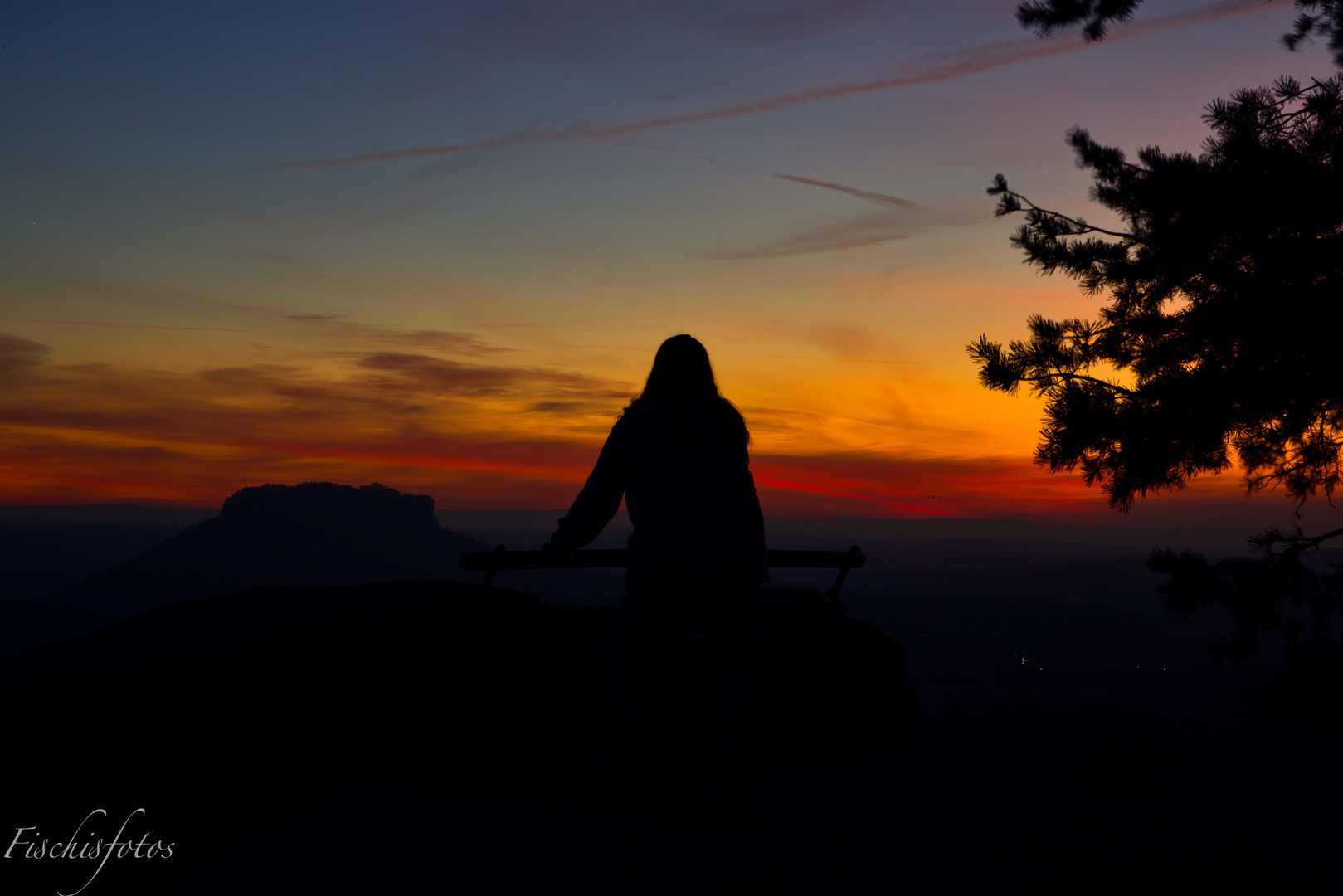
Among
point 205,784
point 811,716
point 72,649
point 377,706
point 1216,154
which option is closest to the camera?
point 205,784

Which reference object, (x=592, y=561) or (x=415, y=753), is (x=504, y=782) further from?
(x=592, y=561)

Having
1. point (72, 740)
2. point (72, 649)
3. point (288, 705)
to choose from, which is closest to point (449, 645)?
A: point (288, 705)

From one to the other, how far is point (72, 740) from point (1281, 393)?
10068 mm

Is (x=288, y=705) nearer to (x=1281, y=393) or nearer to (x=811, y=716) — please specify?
(x=811, y=716)

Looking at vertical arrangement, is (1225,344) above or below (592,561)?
above

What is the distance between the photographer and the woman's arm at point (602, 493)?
371 cm

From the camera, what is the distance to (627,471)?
377 centimetres

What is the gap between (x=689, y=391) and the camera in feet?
12.3

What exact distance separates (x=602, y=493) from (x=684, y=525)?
0.41 metres

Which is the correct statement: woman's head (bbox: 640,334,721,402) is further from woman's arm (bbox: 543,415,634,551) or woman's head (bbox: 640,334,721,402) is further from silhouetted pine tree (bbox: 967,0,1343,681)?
silhouetted pine tree (bbox: 967,0,1343,681)

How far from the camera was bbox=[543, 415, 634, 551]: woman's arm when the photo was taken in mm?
3711
